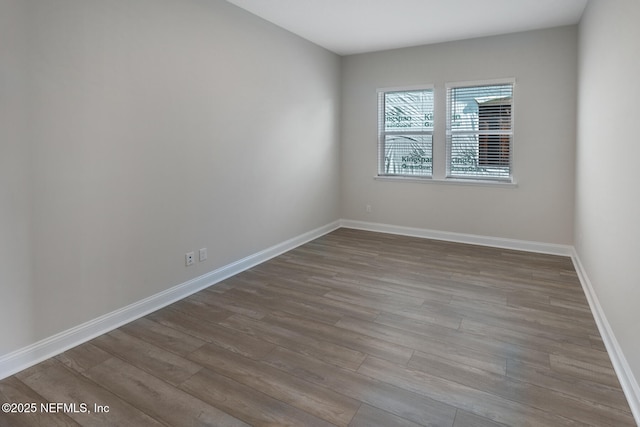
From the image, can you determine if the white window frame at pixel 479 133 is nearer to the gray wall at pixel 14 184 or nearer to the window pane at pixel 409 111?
the window pane at pixel 409 111

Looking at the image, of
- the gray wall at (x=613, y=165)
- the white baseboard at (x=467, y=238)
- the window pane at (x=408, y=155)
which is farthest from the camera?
the window pane at (x=408, y=155)

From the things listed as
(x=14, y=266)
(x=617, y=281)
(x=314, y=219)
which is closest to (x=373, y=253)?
(x=314, y=219)

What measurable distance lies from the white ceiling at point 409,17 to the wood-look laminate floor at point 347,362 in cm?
268

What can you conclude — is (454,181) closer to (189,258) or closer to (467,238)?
(467,238)

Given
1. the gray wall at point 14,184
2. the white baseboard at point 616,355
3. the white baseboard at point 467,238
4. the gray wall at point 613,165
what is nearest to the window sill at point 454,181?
the white baseboard at point 467,238

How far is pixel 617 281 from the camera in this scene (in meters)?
2.31

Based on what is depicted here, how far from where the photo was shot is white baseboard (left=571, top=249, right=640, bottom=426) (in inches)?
72.2

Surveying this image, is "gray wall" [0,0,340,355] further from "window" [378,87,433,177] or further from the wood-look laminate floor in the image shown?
"window" [378,87,433,177]

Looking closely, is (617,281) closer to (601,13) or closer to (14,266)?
(601,13)

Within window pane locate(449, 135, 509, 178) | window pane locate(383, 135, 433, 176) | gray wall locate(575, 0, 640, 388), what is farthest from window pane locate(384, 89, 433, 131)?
gray wall locate(575, 0, 640, 388)

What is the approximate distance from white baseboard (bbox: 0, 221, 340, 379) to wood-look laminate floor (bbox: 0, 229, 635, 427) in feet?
0.24

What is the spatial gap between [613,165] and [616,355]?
120 centimetres

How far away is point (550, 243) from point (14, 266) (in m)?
5.20

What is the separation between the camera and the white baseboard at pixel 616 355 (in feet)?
6.01
